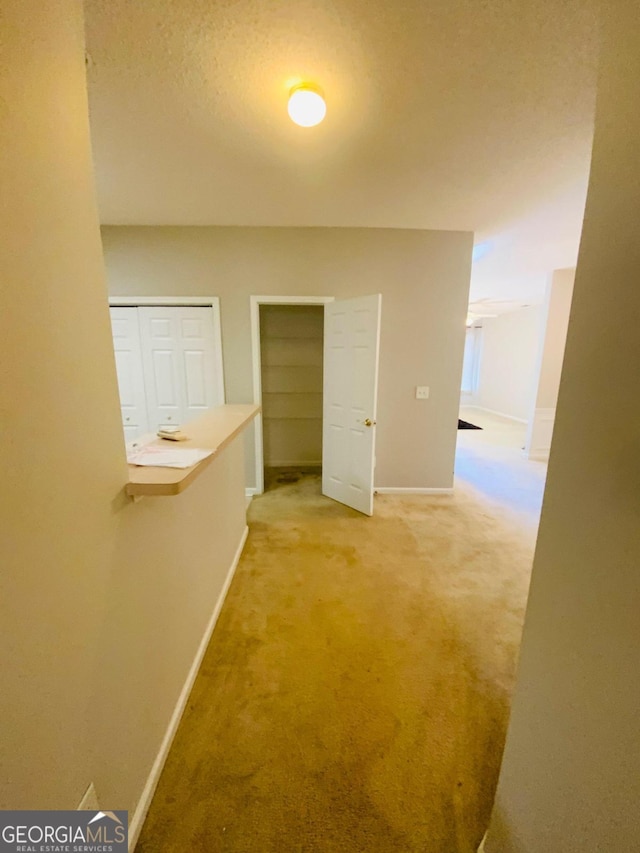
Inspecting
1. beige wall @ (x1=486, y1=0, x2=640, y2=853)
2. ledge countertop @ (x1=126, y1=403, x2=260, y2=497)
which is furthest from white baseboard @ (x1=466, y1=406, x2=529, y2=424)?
beige wall @ (x1=486, y1=0, x2=640, y2=853)

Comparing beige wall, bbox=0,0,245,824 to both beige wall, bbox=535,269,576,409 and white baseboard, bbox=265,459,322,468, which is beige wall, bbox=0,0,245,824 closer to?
white baseboard, bbox=265,459,322,468

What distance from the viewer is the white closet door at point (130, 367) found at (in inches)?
123

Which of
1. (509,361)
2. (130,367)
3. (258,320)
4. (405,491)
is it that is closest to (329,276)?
(258,320)

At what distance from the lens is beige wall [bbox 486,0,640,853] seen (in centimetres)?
57

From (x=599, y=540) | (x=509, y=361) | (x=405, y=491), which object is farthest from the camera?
(x=509, y=361)

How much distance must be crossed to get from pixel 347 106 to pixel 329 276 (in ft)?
5.07

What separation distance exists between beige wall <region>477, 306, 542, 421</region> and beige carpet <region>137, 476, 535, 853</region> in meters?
6.14

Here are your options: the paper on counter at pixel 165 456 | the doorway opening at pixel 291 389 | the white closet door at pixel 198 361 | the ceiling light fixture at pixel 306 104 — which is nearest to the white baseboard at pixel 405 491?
the doorway opening at pixel 291 389

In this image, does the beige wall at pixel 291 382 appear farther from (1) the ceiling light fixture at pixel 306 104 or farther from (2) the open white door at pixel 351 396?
(1) the ceiling light fixture at pixel 306 104

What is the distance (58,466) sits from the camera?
2.12ft

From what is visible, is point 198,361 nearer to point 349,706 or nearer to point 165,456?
point 165,456

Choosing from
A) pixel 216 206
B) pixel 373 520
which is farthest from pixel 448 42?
pixel 373 520

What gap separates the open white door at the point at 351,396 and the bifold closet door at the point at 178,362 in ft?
3.96

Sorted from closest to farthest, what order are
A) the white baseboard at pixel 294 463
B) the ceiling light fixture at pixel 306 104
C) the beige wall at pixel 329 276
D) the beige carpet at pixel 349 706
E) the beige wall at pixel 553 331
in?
the beige carpet at pixel 349 706, the ceiling light fixture at pixel 306 104, the beige wall at pixel 329 276, the beige wall at pixel 553 331, the white baseboard at pixel 294 463
